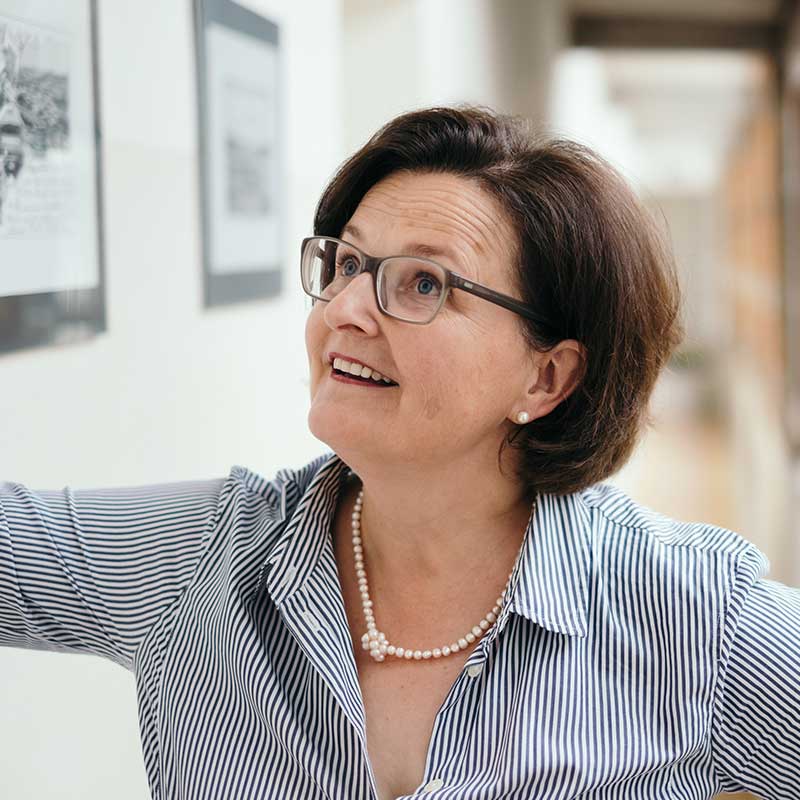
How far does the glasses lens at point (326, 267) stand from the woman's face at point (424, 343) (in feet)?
0.08

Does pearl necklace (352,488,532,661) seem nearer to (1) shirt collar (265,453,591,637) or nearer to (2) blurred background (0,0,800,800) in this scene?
(1) shirt collar (265,453,591,637)

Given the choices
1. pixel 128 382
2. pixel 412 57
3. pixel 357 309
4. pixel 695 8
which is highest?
pixel 695 8

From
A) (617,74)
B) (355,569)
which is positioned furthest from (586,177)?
(617,74)

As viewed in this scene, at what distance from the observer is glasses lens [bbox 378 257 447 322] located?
1.22 metres

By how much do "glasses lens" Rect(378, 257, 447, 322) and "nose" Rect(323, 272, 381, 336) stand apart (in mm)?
14

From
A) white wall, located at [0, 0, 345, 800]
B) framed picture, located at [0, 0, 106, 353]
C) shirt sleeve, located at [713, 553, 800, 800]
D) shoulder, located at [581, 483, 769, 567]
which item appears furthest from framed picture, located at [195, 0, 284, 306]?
shirt sleeve, located at [713, 553, 800, 800]

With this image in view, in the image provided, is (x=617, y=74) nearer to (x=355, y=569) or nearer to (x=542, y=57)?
(x=542, y=57)

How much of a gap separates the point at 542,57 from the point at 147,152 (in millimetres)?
3869

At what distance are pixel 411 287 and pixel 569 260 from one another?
7.1 inches

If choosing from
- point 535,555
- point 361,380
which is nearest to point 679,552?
point 535,555

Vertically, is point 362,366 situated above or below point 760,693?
above

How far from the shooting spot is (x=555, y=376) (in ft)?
4.43

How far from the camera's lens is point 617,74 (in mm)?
8008

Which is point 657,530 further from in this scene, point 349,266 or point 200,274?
point 200,274
